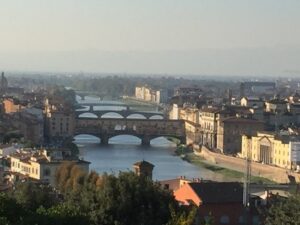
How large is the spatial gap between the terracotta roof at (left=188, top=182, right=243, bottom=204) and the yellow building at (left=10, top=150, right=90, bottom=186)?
16.8 ft

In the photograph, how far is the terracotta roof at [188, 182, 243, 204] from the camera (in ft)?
36.6

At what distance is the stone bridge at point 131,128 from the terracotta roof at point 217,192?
26695 millimetres

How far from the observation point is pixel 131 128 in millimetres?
40750

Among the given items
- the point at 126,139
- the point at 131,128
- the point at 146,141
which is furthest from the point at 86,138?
the point at 146,141

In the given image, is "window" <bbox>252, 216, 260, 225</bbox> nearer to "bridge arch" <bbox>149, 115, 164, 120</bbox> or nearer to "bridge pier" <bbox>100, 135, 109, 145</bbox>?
"bridge pier" <bbox>100, 135, 109, 145</bbox>

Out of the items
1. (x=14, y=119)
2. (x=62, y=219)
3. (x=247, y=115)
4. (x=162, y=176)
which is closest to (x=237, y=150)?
(x=247, y=115)

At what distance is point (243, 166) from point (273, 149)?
188 centimetres

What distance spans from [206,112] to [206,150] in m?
6.10

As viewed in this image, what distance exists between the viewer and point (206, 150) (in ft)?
107

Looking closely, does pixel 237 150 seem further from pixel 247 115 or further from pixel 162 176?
pixel 162 176

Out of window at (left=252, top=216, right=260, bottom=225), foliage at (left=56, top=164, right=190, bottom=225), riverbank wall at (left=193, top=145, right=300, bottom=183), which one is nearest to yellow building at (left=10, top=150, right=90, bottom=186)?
window at (left=252, top=216, right=260, bottom=225)

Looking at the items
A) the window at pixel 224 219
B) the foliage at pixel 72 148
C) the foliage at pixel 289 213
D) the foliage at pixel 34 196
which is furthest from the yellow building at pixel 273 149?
the foliage at pixel 289 213

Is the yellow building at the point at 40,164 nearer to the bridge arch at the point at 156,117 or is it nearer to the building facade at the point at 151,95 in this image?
the bridge arch at the point at 156,117

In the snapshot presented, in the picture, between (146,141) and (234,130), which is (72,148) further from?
(146,141)
